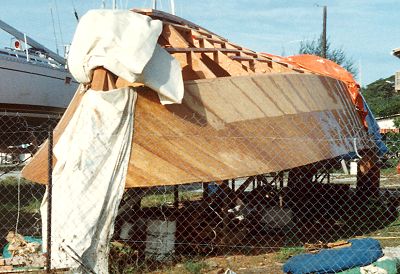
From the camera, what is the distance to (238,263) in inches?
358

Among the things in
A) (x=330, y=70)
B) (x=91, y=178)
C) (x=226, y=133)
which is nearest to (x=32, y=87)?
(x=330, y=70)

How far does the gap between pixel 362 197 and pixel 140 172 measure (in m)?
9.82

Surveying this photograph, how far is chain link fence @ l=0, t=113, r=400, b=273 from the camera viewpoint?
8.96 meters

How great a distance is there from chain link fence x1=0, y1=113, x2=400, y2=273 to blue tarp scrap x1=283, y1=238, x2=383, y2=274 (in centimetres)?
70

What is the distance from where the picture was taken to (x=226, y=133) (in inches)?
364

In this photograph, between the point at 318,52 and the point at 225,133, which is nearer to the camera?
the point at 225,133

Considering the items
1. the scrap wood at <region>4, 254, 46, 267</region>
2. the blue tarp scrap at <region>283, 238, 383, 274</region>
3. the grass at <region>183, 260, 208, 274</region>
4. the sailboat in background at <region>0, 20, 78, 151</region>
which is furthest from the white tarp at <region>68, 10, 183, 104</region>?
the sailboat in background at <region>0, 20, 78, 151</region>

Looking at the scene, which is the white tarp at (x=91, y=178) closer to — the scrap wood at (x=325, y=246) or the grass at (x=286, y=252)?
the grass at (x=286, y=252)

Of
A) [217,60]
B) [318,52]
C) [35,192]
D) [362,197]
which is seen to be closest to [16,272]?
[217,60]

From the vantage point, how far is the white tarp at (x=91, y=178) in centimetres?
784

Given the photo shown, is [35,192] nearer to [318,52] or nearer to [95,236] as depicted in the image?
[95,236]

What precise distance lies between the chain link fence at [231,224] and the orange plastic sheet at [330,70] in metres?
1.58

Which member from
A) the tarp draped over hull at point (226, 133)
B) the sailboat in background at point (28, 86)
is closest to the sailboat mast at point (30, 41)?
the sailboat in background at point (28, 86)

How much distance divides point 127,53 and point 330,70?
8.97 m
